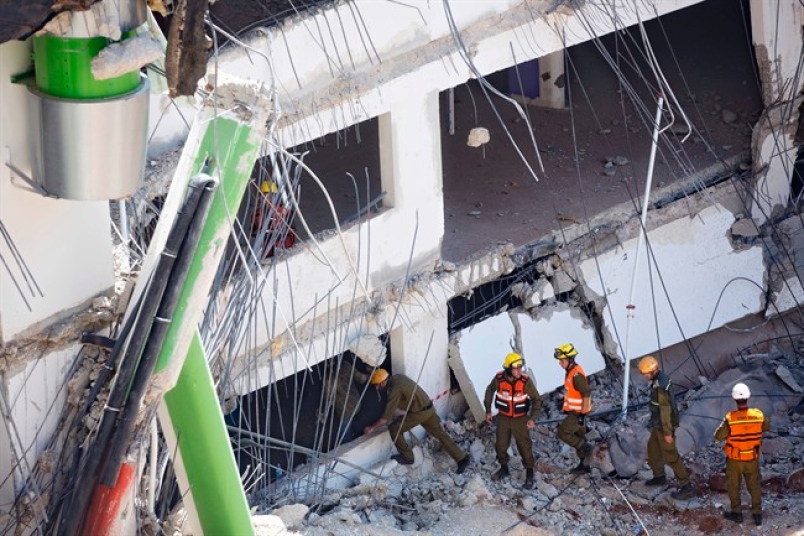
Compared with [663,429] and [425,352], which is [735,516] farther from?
[425,352]

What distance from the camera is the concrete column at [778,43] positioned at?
44.1 feet

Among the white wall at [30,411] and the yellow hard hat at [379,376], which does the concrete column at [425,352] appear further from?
the white wall at [30,411]

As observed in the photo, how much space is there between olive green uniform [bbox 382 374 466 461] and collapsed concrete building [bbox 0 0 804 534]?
28 cm

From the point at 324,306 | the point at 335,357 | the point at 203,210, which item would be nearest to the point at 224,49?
the point at 324,306

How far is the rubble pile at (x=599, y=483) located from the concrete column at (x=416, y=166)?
1.83m

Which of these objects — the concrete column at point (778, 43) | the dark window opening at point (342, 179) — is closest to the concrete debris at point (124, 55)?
the dark window opening at point (342, 179)

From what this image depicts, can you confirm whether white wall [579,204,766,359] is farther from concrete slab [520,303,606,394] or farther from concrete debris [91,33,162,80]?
concrete debris [91,33,162,80]

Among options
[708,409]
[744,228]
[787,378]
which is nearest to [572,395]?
[708,409]

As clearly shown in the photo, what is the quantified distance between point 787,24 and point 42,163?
9.17m

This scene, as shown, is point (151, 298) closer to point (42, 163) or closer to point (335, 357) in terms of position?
point (42, 163)

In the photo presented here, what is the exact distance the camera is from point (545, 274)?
13211mm

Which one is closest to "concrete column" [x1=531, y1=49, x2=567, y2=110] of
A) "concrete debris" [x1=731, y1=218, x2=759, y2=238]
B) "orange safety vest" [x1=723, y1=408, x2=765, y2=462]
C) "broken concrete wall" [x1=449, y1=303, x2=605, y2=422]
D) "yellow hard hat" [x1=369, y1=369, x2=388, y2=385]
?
"concrete debris" [x1=731, y1=218, x2=759, y2=238]

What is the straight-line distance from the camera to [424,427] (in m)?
12.5

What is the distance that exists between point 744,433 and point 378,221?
3225mm
